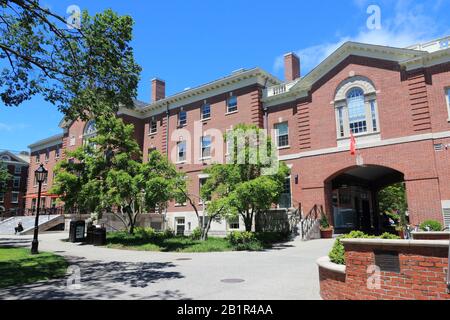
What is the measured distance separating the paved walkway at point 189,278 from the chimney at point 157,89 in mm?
24607

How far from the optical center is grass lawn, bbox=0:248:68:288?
1080 centimetres

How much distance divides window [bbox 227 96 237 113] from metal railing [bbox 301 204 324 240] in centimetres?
1064

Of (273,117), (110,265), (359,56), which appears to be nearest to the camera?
(110,265)

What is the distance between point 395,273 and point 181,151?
28.2 metres

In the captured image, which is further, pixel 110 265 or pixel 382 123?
pixel 382 123

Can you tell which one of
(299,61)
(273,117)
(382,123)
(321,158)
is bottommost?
(321,158)

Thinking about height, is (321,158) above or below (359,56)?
below

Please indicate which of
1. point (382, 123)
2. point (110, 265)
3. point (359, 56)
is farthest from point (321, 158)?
point (110, 265)

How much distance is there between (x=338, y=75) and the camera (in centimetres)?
2491

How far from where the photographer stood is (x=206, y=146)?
31.3 metres

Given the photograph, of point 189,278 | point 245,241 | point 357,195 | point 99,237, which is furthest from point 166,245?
point 357,195

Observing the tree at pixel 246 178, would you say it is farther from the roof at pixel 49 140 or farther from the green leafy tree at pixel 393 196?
the green leafy tree at pixel 393 196
